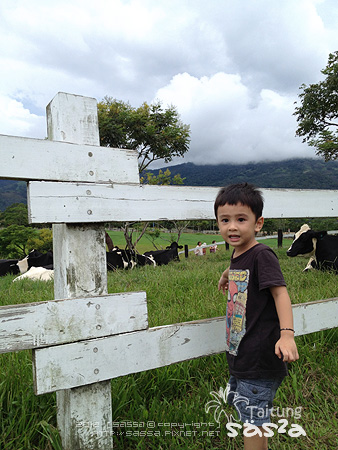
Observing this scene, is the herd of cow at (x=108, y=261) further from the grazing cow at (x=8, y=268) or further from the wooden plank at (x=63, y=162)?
the wooden plank at (x=63, y=162)

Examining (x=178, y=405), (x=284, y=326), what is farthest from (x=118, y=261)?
(x=284, y=326)

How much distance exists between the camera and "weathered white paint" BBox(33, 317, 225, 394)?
1.37 meters

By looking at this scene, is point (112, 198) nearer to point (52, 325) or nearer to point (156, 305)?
point (52, 325)

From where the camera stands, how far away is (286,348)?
132 cm

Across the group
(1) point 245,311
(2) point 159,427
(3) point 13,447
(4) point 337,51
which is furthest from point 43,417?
(4) point 337,51

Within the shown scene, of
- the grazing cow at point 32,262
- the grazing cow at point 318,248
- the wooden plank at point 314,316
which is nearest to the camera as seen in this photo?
the wooden plank at point 314,316

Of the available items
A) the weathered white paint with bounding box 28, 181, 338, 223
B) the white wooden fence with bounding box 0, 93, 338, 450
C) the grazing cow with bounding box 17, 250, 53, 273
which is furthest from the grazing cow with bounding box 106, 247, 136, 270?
the white wooden fence with bounding box 0, 93, 338, 450

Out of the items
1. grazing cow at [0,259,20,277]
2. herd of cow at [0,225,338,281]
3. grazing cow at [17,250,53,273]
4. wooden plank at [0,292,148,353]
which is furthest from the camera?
grazing cow at [0,259,20,277]

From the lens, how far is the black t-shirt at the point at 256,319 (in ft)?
4.68

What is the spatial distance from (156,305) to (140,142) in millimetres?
9878

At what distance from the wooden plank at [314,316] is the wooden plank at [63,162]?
1.18m

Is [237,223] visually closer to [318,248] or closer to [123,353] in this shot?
[123,353]

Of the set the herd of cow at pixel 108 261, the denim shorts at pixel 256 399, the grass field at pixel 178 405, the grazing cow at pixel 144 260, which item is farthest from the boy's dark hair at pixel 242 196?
the grazing cow at pixel 144 260

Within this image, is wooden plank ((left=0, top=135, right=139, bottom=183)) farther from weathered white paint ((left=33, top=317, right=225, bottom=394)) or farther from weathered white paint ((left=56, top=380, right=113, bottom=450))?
weathered white paint ((left=56, top=380, right=113, bottom=450))
